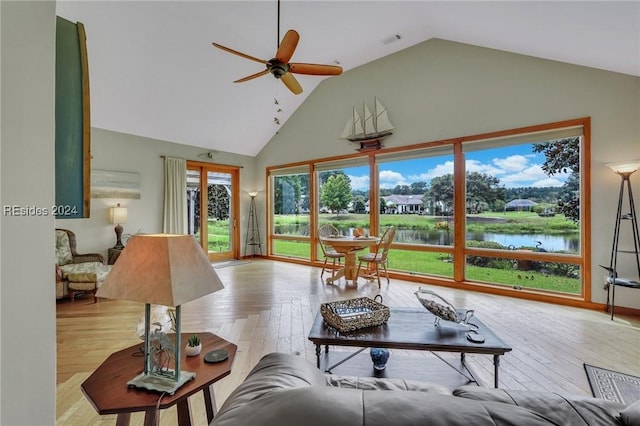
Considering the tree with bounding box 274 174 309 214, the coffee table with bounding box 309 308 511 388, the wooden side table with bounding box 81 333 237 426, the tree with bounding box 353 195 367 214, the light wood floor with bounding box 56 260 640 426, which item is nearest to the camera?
the wooden side table with bounding box 81 333 237 426

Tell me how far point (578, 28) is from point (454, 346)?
3.31 metres

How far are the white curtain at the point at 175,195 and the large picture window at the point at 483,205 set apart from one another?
125 inches

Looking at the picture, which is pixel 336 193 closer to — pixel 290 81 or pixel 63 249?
pixel 290 81

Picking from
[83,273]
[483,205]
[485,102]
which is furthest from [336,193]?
[83,273]

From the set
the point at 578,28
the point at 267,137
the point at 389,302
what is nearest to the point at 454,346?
the point at 389,302

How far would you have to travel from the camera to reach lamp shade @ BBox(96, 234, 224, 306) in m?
0.93

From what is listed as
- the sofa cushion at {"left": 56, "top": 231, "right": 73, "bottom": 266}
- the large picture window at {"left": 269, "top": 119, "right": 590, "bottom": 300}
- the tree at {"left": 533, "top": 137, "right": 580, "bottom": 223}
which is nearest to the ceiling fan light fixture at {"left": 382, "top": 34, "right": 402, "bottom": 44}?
the large picture window at {"left": 269, "top": 119, "right": 590, "bottom": 300}

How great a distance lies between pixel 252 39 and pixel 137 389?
16.1ft

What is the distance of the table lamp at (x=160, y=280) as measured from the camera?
938 millimetres

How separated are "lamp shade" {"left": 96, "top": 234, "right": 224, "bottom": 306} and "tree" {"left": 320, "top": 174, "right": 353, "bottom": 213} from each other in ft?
16.6

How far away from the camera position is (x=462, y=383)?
1954mm

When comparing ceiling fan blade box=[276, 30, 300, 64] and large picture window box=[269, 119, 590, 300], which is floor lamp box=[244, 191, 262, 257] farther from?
ceiling fan blade box=[276, 30, 300, 64]

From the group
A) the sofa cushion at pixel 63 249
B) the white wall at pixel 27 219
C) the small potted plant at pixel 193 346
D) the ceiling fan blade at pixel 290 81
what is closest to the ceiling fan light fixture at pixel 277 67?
the ceiling fan blade at pixel 290 81

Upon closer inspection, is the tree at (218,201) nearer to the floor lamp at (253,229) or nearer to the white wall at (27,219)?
the floor lamp at (253,229)
